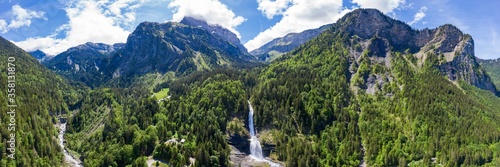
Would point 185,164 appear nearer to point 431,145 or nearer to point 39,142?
point 39,142

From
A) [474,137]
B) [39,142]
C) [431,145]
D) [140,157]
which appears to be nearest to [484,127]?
[474,137]

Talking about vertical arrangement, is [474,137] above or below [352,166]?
above

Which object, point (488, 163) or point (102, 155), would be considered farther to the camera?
point (102, 155)

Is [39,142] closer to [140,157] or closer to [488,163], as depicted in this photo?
[140,157]

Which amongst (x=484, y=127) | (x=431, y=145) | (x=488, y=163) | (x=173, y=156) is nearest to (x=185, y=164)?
(x=173, y=156)

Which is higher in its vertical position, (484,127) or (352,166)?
(484,127)

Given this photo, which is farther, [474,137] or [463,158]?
[474,137]

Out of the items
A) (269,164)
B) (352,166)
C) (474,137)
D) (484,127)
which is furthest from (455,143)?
(269,164)
